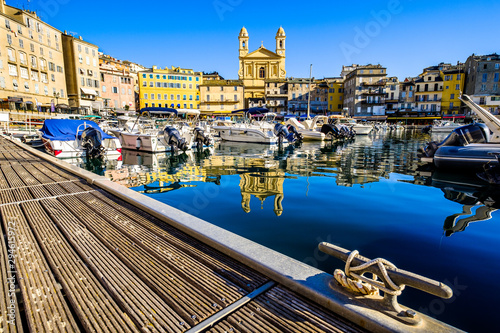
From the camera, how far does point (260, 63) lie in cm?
7012

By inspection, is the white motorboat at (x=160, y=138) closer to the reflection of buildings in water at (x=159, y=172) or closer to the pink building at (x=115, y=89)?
the reflection of buildings in water at (x=159, y=172)

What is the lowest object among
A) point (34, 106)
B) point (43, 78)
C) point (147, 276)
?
point (147, 276)

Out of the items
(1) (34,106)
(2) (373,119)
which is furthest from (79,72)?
(2) (373,119)

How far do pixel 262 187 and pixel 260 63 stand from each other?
67.3 metres

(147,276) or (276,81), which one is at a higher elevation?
(276,81)

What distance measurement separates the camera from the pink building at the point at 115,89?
5400 cm

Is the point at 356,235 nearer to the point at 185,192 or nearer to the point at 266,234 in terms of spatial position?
the point at 266,234

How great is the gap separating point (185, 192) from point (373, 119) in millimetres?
63960

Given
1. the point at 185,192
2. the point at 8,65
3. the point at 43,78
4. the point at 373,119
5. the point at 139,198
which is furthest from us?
the point at 373,119

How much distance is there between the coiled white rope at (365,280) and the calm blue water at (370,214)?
4.76 feet

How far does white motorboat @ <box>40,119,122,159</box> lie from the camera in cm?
1405

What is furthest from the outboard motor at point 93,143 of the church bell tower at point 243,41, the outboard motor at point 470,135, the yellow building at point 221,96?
the church bell tower at point 243,41

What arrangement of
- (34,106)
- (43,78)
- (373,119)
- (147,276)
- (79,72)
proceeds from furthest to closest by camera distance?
(373,119), (79,72), (43,78), (34,106), (147,276)

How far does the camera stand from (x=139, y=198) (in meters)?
4.48
